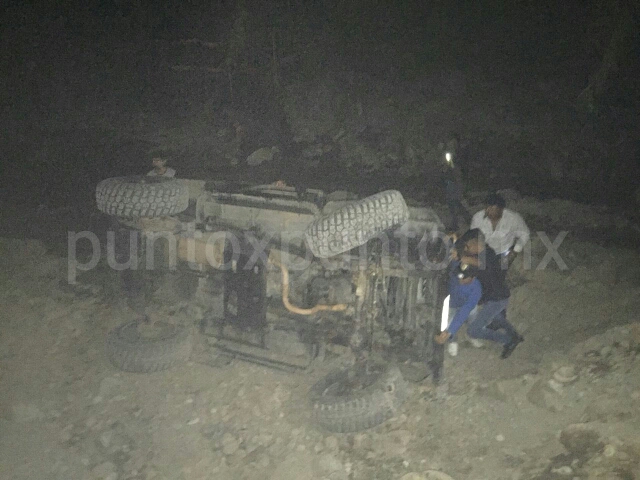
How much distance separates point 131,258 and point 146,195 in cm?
72

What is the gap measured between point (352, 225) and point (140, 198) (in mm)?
1940

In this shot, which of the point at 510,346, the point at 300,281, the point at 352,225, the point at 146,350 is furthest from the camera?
the point at 510,346

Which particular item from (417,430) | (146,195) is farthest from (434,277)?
(146,195)

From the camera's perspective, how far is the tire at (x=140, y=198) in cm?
424

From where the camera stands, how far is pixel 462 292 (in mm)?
4465

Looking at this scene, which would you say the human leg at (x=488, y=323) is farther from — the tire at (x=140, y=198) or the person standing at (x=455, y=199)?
the tire at (x=140, y=198)

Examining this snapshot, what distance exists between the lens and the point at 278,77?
9.30m

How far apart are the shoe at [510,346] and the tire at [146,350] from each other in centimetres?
308

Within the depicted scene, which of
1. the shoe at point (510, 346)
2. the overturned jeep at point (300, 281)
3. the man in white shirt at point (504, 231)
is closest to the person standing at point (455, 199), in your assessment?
the man in white shirt at point (504, 231)

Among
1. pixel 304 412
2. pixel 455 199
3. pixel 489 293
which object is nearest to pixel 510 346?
pixel 489 293

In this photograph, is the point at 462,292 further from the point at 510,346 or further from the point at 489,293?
the point at 510,346

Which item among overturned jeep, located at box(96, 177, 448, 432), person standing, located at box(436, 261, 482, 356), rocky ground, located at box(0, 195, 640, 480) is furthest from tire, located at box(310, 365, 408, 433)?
person standing, located at box(436, 261, 482, 356)

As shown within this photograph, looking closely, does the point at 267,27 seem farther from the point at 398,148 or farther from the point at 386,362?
the point at 386,362

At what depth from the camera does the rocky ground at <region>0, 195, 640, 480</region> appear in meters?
3.36
